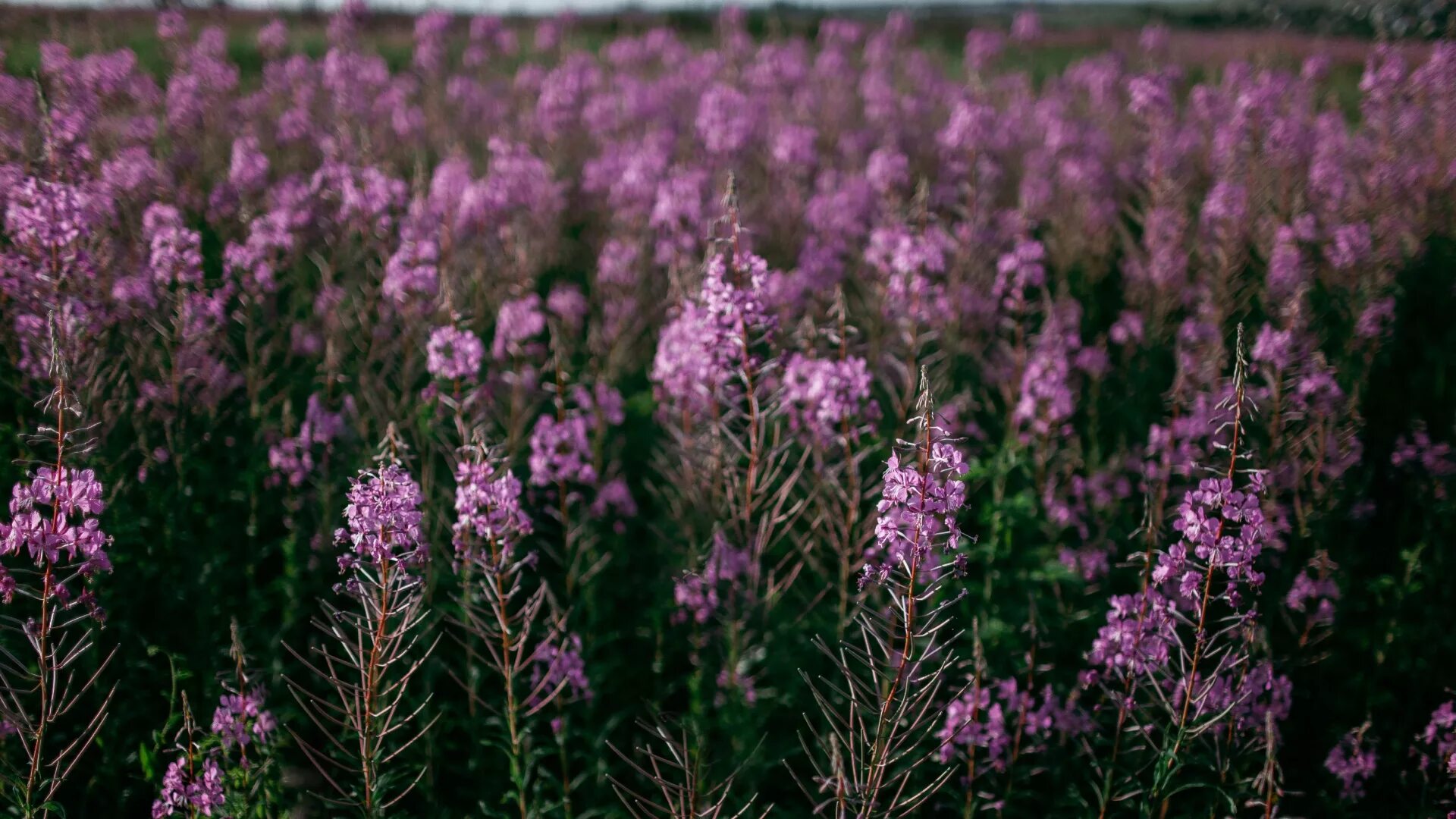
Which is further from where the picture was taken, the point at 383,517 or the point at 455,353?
the point at 455,353

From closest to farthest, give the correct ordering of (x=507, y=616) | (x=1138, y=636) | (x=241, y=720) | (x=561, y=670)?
(x=241, y=720) < (x=1138, y=636) < (x=507, y=616) < (x=561, y=670)

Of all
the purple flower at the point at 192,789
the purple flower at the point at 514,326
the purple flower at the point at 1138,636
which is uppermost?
the purple flower at the point at 514,326

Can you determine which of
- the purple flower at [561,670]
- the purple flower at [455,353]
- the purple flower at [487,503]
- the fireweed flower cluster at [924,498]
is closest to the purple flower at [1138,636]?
the fireweed flower cluster at [924,498]

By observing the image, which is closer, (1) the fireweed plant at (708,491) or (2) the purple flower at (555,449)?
(1) the fireweed plant at (708,491)

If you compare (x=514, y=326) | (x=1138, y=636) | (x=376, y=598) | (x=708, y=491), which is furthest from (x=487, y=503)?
(x=1138, y=636)

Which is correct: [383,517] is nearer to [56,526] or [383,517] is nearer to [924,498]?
[56,526]

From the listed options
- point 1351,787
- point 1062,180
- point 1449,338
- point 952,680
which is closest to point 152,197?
point 952,680

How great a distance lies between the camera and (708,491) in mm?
3939

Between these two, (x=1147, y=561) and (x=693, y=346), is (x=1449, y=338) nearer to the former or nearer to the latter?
(x=1147, y=561)

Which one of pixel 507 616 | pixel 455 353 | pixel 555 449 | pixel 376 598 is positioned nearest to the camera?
pixel 376 598

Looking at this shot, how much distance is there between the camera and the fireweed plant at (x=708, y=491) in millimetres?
2832

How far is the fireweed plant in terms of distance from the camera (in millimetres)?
2832

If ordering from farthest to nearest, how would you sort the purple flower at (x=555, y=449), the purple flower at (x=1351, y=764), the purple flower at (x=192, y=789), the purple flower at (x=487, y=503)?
the purple flower at (x=555, y=449)
the purple flower at (x=1351, y=764)
the purple flower at (x=487, y=503)
the purple flower at (x=192, y=789)

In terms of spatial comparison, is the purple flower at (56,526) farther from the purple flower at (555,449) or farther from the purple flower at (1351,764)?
the purple flower at (1351,764)
